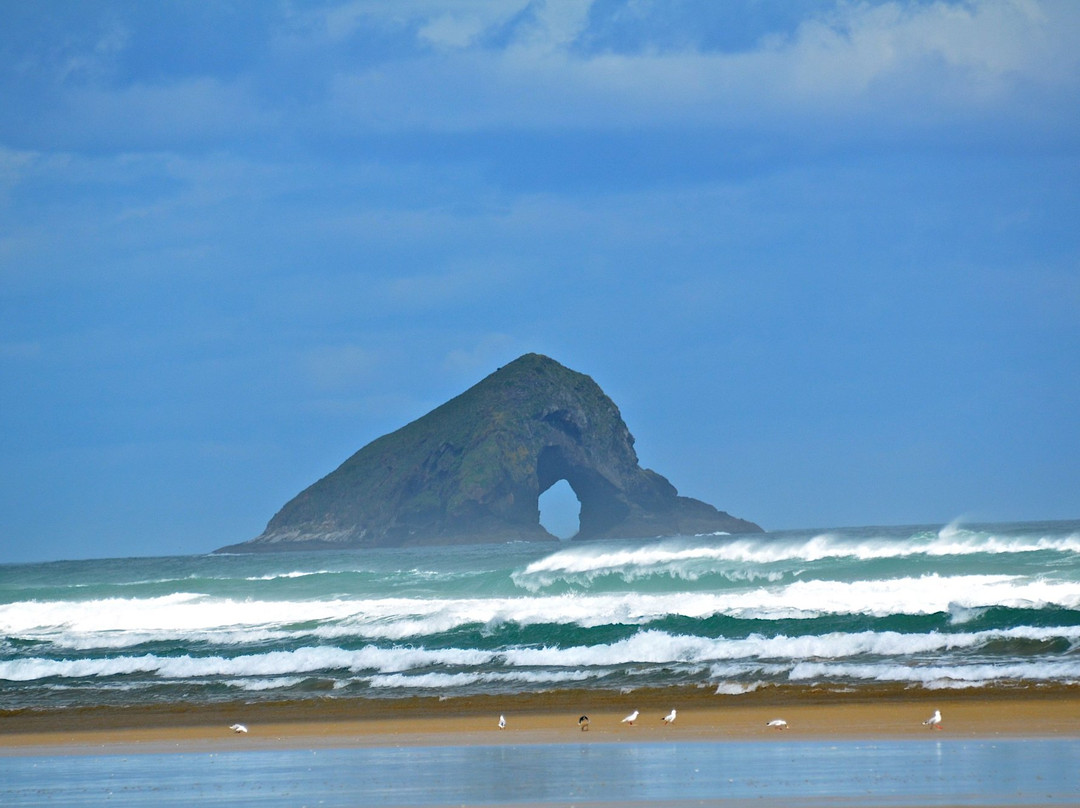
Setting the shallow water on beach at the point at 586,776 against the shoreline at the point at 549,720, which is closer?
the shallow water on beach at the point at 586,776

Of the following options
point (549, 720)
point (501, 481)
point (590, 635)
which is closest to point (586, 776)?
point (549, 720)

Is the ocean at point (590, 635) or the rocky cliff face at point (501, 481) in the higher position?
the rocky cliff face at point (501, 481)

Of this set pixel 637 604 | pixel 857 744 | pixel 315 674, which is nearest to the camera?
pixel 857 744

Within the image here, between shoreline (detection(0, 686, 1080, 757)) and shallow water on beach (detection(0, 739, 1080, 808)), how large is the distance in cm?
61

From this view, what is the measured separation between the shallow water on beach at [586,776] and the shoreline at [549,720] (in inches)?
24.1

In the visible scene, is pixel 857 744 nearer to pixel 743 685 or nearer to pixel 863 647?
pixel 743 685

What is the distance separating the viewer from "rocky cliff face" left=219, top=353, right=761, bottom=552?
117 metres

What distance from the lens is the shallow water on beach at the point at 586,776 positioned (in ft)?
25.8

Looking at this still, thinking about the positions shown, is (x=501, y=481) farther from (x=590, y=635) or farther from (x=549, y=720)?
(x=549, y=720)

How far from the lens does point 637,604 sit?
22.1 meters

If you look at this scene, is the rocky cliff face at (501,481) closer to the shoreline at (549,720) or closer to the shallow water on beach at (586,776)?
the shoreline at (549,720)

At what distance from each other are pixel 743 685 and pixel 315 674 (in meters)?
6.67

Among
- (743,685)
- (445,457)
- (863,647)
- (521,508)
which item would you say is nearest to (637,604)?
(863,647)

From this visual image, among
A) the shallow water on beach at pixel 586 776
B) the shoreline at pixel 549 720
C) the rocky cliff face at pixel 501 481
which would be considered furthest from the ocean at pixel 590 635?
the rocky cliff face at pixel 501 481
